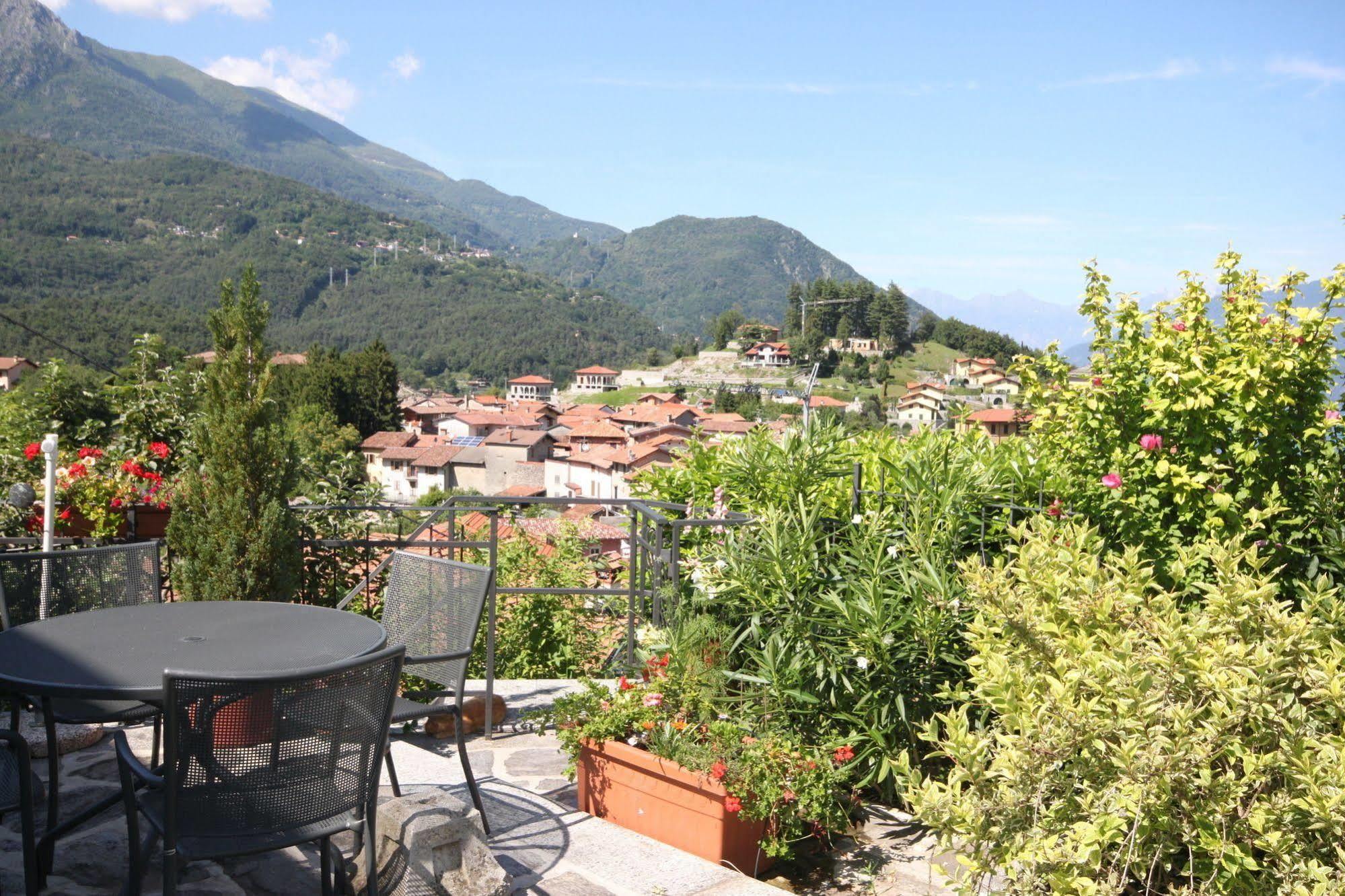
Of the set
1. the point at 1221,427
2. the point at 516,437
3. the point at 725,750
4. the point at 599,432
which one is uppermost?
the point at 1221,427

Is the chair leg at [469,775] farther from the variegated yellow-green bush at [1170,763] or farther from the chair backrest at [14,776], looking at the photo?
the variegated yellow-green bush at [1170,763]

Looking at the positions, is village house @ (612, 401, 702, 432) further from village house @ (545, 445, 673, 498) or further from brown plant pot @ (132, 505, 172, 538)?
brown plant pot @ (132, 505, 172, 538)

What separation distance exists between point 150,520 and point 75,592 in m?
1.78

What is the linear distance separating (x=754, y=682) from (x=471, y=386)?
388 ft

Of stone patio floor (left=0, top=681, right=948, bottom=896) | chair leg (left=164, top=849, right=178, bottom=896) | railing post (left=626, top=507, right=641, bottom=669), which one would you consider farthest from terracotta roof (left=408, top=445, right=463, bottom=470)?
chair leg (left=164, top=849, right=178, bottom=896)

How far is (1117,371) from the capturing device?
12.3ft

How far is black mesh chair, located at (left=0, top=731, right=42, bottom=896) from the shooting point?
202cm

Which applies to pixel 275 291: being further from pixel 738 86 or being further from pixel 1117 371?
pixel 1117 371

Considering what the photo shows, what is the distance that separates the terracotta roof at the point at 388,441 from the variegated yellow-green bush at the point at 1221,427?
59.0m

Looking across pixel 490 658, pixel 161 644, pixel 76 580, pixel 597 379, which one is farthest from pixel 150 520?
pixel 597 379

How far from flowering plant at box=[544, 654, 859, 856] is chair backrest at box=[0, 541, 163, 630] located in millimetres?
1493

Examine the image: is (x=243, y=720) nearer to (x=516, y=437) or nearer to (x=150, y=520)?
(x=150, y=520)

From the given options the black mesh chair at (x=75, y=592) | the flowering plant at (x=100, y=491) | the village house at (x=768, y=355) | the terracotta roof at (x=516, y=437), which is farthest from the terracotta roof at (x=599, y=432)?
the black mesh chair at (x=75, y=592)

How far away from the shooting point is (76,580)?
2984 millimetres
